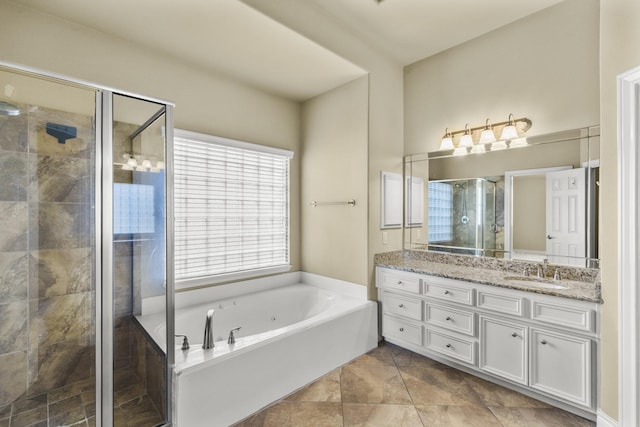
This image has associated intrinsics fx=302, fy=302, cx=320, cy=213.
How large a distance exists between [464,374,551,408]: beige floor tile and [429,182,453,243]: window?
4.03 ft

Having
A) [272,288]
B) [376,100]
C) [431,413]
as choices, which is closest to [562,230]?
[431,413]

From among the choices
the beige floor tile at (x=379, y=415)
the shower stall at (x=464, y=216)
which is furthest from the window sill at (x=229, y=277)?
the shower stall at (x=464, y=216)

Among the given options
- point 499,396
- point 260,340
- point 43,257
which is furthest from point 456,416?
point 43,257

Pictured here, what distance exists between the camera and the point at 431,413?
1965 mm

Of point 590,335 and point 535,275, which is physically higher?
point 535,275

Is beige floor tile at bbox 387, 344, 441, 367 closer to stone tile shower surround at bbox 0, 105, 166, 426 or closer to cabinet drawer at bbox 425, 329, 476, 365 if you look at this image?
cabinet drawer at bbox 425, 329, 476, 365

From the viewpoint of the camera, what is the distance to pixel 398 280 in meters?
2.78

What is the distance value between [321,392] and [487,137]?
2.46 m

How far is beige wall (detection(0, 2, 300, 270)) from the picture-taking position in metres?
1.95

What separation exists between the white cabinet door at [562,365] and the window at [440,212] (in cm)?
114

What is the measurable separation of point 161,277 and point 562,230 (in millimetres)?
2824

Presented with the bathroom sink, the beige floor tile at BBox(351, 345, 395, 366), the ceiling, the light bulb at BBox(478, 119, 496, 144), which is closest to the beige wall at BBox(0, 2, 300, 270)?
the ceiling

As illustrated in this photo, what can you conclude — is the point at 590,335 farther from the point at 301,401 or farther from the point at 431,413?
the point at 301,401

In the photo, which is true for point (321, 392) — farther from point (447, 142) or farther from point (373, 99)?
point (373, 99)
